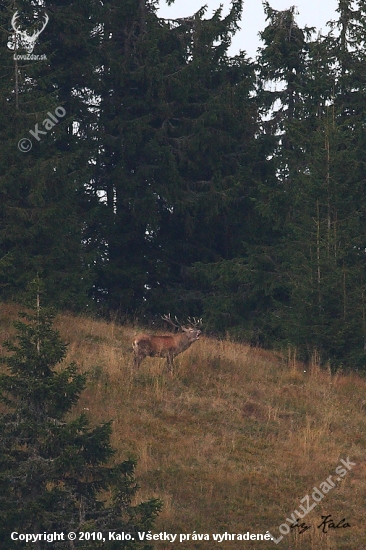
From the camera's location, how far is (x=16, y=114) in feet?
76.4

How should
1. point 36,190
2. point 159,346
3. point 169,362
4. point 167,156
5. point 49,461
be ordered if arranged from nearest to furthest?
point 49,461 → point 159,346 → point 169,362 → point 36,190 → point 167,156

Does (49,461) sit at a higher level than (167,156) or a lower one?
lower

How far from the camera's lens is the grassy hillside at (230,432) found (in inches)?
495

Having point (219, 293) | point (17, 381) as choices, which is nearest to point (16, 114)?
point (219, 293)

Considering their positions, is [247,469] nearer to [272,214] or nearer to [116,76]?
[272,214]

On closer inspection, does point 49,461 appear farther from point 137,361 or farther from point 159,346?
point 159,346

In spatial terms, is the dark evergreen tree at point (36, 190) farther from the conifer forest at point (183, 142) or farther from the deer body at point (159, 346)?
the deer body at point (159, 346)

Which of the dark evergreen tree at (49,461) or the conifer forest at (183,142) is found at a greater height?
the conifer forest at (183,142)

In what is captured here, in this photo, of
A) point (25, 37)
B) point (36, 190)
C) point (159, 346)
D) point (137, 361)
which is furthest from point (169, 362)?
point (25, 37)

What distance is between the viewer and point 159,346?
16.9m

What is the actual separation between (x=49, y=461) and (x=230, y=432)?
5.41 meters

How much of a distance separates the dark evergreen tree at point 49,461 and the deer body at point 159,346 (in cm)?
610

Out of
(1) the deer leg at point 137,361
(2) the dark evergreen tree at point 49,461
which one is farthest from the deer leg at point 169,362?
(2) the dark evergreen tree at point 49,461

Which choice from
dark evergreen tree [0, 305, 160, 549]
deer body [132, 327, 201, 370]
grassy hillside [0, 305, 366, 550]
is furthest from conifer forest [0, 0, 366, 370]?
dark evergreen tree [0, 305, 160, 549]
